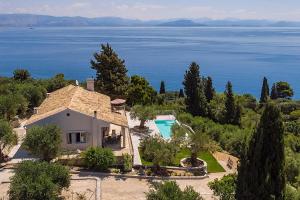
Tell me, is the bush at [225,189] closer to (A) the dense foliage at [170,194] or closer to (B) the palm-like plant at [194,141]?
(A) the dense foliage at [170,194]

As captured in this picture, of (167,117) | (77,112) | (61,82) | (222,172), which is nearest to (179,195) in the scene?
(222,172)

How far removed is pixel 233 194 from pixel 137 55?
14191cm

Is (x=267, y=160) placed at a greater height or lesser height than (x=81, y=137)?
greater

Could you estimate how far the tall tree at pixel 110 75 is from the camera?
147 ft

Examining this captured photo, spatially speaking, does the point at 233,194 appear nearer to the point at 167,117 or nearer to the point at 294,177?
the point at 294,177

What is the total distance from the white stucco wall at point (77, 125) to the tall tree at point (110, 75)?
16939mm

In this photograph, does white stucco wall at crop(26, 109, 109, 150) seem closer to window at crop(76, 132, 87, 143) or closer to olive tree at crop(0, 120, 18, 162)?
window at crop(76, 132, 87, 143)

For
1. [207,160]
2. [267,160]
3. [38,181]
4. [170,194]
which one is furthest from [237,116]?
[38,181]

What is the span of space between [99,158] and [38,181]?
6.14m

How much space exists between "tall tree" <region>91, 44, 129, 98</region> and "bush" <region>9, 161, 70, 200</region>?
81.1 ft

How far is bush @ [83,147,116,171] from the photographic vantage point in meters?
24.7

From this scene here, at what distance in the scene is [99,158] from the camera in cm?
2472

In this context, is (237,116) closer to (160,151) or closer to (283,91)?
(160,151)

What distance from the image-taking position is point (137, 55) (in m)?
159
